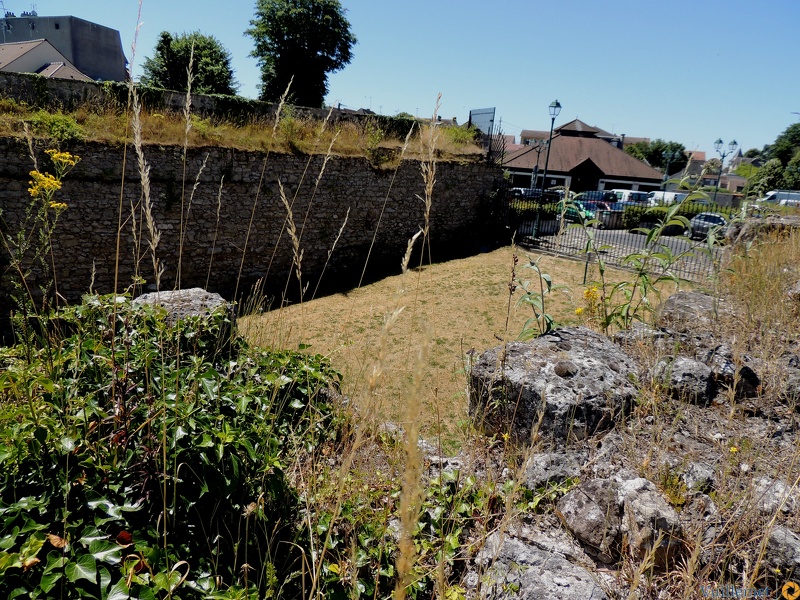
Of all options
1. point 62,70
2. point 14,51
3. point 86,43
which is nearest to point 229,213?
point 62,70

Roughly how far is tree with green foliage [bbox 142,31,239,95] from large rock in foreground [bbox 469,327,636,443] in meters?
25.4

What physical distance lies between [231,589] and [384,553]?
58 centimetres

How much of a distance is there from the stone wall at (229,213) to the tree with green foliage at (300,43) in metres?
16.4

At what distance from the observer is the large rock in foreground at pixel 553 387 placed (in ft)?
8.07

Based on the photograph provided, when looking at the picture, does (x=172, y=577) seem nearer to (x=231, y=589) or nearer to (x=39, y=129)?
(x=231, y=589)

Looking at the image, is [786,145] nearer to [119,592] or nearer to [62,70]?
[62,70]

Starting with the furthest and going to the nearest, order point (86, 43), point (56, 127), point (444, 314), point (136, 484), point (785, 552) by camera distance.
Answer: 1. point (86, 43)
2. point (444, 314)
3. point (56, 127)
4. point (785, 552)
5. point (136, 484)

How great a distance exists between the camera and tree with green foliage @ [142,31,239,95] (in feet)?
80.2

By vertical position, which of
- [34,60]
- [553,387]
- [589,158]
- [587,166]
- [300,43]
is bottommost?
[553,387]

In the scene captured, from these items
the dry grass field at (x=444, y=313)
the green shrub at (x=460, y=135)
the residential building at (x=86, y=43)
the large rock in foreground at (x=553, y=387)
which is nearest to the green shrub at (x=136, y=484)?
the large rock in foreground at (x=553, y=387)

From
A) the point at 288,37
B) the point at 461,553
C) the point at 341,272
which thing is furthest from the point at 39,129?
the point at 288,37

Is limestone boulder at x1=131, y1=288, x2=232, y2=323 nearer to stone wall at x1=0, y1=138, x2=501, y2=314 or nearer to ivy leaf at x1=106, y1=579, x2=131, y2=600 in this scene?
ivy leaf at x1=106, y1=579, x2=131, y2=600

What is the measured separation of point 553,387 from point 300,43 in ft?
96.8

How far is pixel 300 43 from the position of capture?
89.9 feet
